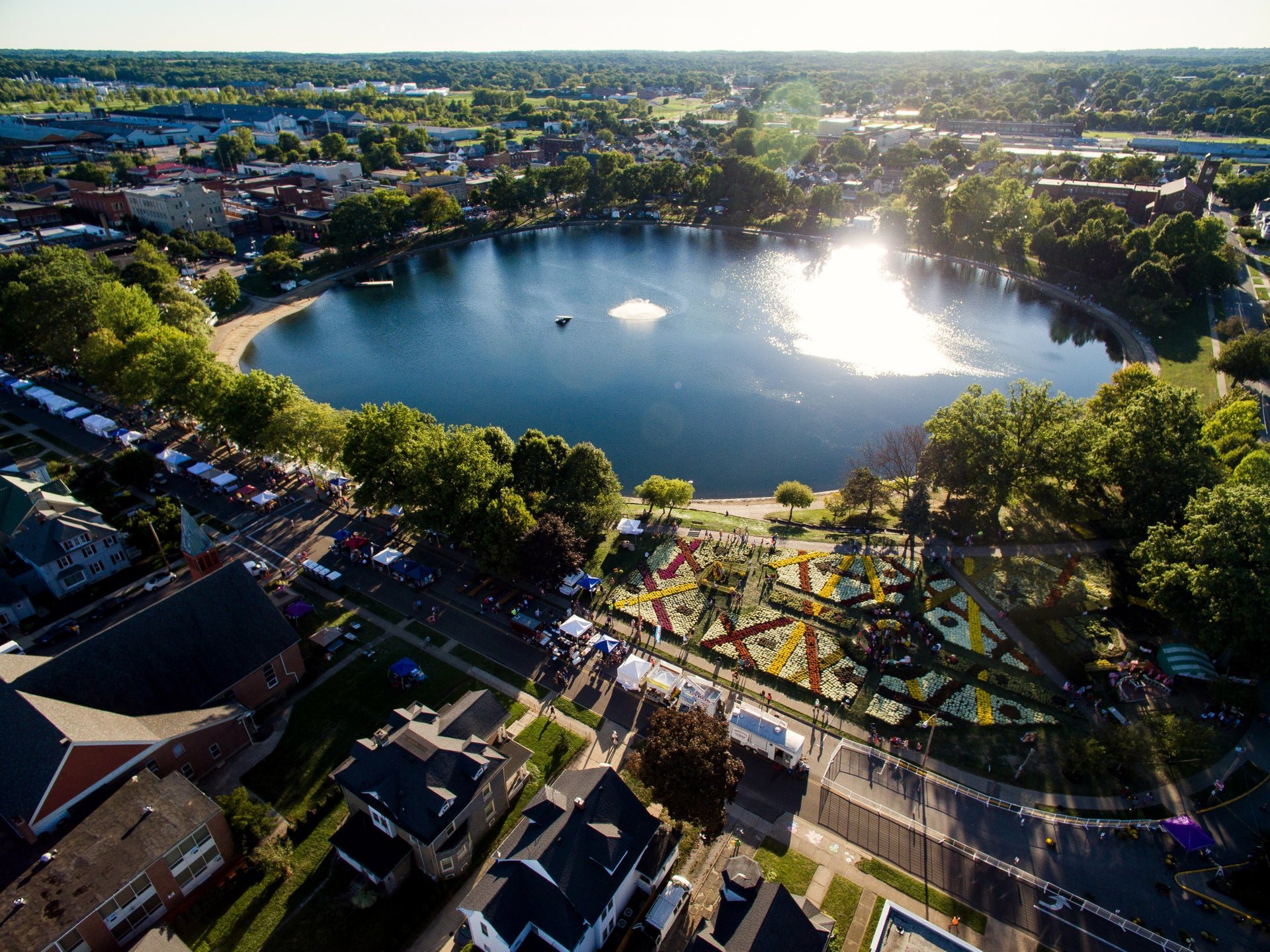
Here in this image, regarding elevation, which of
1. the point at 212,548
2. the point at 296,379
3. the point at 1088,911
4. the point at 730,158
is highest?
the point at 730,158

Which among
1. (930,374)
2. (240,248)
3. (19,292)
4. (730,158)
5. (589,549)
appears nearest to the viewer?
(589,549)

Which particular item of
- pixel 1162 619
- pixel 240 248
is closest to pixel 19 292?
pixel 240 248

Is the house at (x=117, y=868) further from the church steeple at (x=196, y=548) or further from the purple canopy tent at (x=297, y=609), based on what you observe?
the church steeple at (x=196, y=548)

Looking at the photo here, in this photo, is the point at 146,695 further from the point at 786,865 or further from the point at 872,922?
the point at 872,922

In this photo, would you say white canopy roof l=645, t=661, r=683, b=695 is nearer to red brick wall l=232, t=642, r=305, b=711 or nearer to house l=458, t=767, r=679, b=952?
house l=458, t=767, r=679, b=952

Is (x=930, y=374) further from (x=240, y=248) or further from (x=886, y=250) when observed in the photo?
(x=240, y=248)

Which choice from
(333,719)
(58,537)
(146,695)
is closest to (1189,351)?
(333,719)
